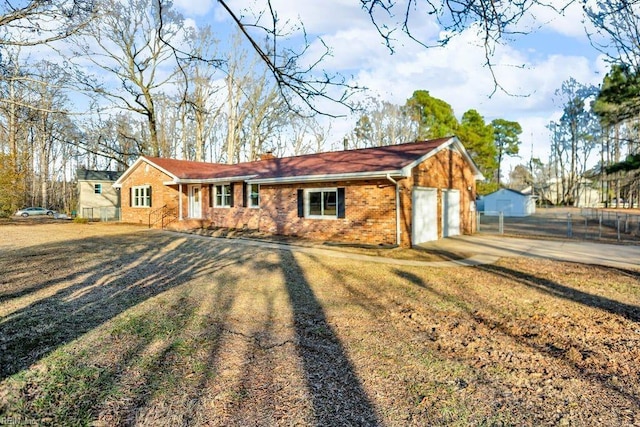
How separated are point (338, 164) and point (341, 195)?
193cm

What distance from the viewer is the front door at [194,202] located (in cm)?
2091

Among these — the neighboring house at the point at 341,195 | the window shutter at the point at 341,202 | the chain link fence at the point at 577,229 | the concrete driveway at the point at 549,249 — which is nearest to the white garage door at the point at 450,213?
the neighboring house at the point at 341,195

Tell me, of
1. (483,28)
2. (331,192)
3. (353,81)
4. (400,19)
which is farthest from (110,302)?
(331,192)

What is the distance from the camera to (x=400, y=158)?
1379 centimetres

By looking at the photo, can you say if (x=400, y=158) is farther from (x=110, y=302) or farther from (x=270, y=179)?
(x=110, y=302)

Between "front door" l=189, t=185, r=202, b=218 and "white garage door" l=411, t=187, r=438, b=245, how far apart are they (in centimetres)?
1236

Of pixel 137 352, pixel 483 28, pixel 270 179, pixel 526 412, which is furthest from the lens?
pixel 270 179

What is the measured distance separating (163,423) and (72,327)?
274 centimetres

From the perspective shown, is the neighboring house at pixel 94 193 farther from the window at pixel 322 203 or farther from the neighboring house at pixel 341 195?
the window at pixel 322 203

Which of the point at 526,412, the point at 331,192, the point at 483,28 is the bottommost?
the point at 526,412

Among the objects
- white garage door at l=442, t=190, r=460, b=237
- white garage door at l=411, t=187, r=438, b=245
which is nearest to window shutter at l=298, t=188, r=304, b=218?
white garage door at l=411, t=187, r=438, b=245

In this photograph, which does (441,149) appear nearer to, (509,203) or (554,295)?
(554,295)

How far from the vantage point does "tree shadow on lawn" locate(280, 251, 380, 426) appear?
2.91 metres

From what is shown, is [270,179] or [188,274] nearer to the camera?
[188,274]
